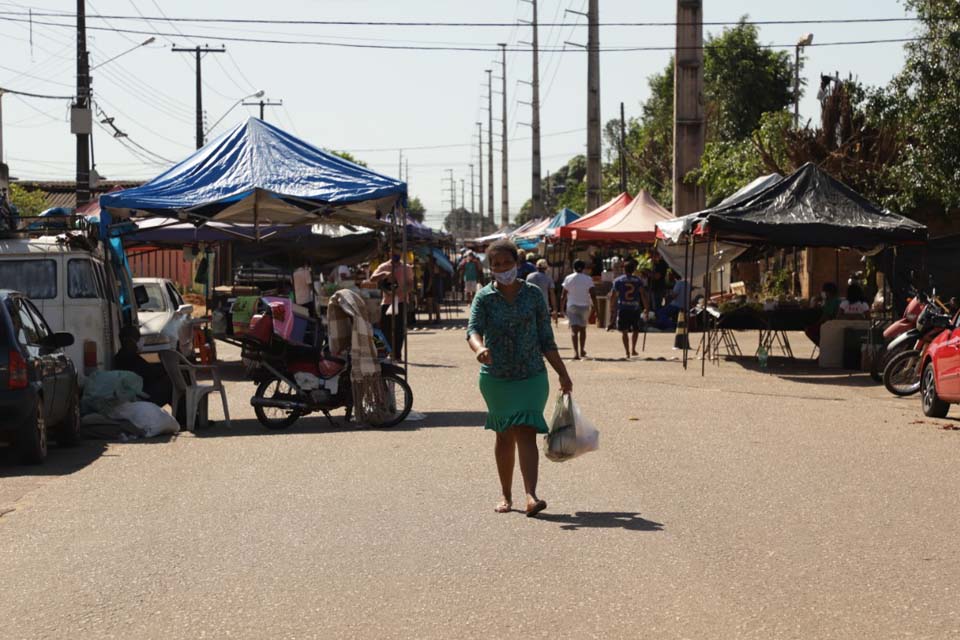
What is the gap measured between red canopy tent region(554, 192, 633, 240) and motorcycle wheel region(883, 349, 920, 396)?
53.2 ft

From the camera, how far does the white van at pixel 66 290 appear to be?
51.7 feet

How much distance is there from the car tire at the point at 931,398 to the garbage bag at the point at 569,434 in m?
7.32

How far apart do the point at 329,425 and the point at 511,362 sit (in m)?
6.43

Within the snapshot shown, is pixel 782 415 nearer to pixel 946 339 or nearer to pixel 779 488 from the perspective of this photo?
pixel 946 339

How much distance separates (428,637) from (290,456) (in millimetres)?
6609

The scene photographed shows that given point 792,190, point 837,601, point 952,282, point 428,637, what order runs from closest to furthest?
point 428,637
point 837,601
point 792,190
point 952,282

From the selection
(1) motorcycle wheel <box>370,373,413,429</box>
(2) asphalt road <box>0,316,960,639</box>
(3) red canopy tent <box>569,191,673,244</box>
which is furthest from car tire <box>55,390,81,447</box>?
(3) red canopy tent <box>569,191,673,244</box>

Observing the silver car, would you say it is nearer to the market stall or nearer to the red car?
the market stall

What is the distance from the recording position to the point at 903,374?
18500 mm

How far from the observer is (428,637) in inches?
245

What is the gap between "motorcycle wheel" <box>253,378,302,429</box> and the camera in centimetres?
1527

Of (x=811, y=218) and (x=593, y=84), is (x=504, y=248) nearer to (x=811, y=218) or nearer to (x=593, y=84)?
(x=811, y=218)

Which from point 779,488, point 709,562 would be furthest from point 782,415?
point 709,562

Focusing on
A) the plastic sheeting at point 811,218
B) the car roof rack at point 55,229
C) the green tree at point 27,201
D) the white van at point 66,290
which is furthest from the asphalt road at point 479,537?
the green tree at point 27,201
